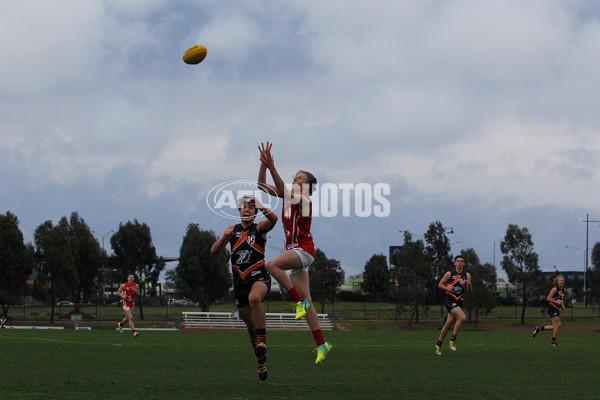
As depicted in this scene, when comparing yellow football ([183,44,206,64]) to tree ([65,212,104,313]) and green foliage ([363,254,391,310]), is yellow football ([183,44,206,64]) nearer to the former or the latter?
tree ([65,212,104,313])

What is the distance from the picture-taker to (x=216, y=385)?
1050 cm

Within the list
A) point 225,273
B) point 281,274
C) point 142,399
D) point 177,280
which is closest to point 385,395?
point 281,274

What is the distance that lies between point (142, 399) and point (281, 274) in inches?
120

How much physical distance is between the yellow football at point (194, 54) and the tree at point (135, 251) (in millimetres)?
64716

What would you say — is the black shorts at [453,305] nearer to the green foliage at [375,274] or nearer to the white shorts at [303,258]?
the white shorts at [303,258]

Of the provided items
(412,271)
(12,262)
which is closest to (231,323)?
(412,271)

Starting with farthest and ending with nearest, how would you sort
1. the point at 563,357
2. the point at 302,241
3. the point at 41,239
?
the point at 41,239 → the point at 563,357 → the point at 302,241

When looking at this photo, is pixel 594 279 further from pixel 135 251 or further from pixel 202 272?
pixel 135 251

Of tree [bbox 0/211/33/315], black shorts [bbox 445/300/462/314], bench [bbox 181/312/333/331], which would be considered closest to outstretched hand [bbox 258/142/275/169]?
black shorts [bbox 445/300/462/314]

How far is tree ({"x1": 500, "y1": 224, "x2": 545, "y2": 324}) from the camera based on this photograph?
7138 centimetres

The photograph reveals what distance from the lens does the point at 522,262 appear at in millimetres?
72188

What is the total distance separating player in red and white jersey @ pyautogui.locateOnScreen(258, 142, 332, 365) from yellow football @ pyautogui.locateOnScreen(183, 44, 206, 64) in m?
6.14

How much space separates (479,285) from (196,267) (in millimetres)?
28717

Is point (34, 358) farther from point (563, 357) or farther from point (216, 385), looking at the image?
point (563, 357)
